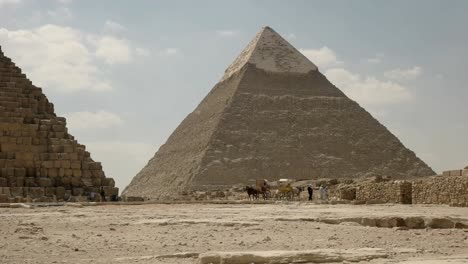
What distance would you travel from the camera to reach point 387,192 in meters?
22.9

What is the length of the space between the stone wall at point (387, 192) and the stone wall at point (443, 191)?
29.1 inches

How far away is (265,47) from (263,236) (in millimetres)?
87660

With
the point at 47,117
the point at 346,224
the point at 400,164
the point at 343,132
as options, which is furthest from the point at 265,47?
the point at 346,224

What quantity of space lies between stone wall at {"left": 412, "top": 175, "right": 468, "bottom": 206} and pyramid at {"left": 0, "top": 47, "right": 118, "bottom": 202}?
8591 millimetres

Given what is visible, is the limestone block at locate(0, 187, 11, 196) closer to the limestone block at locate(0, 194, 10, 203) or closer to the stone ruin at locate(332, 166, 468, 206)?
the limestone block at locate(0, 194, 10, 203)

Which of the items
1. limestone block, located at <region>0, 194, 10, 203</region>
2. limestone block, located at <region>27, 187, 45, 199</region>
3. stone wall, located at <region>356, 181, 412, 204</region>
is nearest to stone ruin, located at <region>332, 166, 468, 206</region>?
stone wall, located at <region>356, 181, 412, 204</region>

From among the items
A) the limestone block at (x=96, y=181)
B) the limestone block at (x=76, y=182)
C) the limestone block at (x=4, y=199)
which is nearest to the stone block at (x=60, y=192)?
the limestone block at (x=76, y=182)

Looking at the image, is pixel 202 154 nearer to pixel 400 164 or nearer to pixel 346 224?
pixel 400 164

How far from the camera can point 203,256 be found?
6504 mm

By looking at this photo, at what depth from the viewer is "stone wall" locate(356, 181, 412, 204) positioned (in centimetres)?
2161

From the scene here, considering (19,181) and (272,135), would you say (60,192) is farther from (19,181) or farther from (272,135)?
(272,135)

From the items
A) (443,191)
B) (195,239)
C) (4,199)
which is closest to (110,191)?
(4,199)

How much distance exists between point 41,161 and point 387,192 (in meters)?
9.81

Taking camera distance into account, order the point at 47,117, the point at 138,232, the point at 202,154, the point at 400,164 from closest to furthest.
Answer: the point at 138,232 < the point at 47,117 < the point at 202,154 < the point at 400,164
